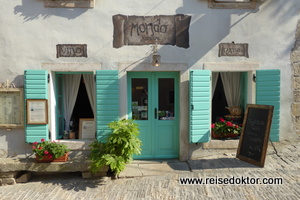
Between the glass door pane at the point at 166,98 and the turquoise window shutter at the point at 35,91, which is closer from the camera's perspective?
the turquoise window shutter at the point at 35,91

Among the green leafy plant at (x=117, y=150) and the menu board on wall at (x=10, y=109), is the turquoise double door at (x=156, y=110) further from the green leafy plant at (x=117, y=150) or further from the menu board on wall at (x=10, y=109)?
the menu board on wall at (x=10, y=109)

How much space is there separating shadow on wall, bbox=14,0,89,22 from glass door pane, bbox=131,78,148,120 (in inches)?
73.9

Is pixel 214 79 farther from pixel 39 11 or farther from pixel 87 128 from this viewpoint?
pixel 39 11

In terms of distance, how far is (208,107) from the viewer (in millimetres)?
5707

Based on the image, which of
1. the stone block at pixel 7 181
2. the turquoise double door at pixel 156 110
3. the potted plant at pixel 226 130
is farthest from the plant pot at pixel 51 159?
the potted plant at pixel 226 130

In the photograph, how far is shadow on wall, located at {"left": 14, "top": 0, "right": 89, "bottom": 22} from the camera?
5.57 meters

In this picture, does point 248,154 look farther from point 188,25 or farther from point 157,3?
point 157,3

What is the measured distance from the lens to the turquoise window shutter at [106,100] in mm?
5609

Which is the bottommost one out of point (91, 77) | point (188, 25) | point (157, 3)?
A: point (91, 77)

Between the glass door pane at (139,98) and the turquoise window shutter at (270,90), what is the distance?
8.03ft

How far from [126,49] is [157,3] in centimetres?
118

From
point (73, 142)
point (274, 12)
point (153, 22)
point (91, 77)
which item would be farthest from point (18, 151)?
point (274, 12)

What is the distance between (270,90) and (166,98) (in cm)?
226

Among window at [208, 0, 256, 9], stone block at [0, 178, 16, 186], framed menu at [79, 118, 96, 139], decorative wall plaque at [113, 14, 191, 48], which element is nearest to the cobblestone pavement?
A: stone block at [0, 178, 16, 186]
